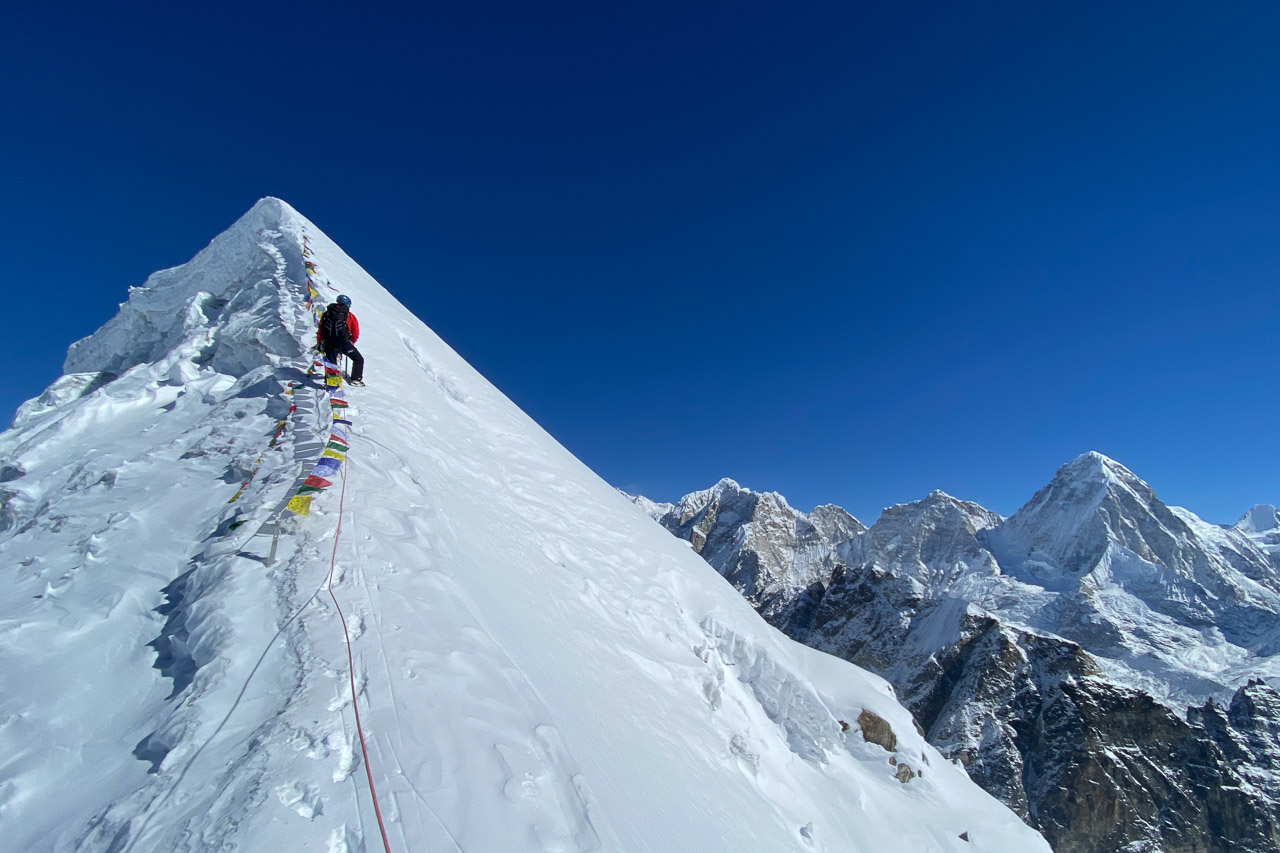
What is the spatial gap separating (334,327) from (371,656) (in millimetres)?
9319

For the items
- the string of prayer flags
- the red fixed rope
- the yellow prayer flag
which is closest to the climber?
the string of prayer flags

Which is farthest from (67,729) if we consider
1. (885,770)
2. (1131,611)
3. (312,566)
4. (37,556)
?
(1131,611)

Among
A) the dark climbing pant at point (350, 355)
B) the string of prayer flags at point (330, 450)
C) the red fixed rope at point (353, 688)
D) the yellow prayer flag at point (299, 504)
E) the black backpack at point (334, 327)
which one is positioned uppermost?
the black backpack at point (334, 327)

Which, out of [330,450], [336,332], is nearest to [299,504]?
[330,450]

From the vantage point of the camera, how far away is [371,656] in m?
5.29

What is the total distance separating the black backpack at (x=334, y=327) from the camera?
12258 millimetres

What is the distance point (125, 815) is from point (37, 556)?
5520 mm

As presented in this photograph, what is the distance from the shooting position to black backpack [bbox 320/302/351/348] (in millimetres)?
12258

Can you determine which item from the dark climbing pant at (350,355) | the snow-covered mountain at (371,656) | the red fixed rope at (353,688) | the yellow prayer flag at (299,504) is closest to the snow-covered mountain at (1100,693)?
the snow-covered mountain at (371,656)

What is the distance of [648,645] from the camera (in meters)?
10.7

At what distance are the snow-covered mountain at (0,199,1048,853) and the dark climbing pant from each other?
511mm

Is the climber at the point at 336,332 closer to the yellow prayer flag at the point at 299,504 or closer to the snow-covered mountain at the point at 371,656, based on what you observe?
the snow-covered mountain at the point at 371,656

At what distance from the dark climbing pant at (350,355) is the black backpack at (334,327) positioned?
0.31ft

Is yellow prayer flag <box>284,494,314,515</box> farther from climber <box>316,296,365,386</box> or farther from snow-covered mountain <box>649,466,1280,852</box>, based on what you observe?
snow-covered mountain <box>649,466,1280,852</box>
